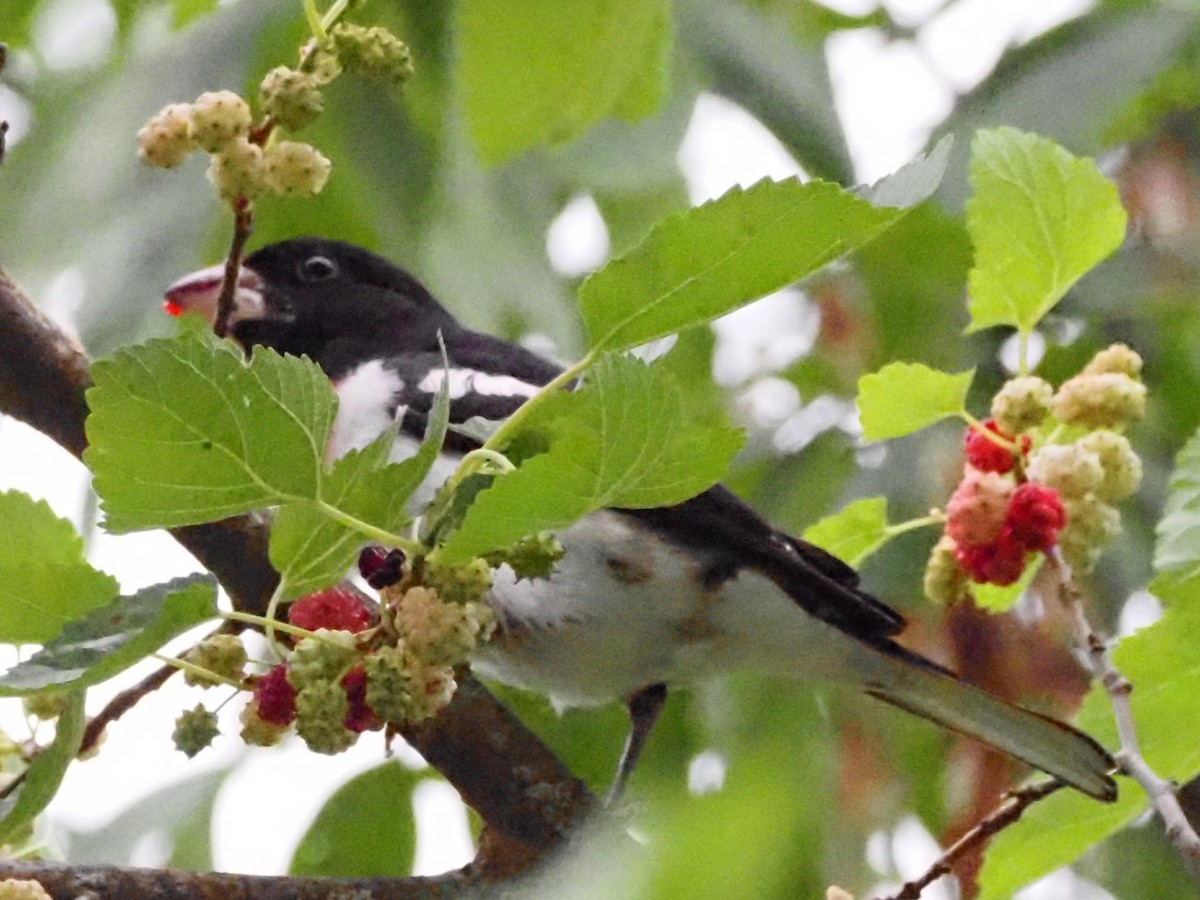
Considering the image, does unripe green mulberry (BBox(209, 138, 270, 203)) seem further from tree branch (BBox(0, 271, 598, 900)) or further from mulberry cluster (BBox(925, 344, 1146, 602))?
mulberry cluster (BBox(925, 344, 1146, 602))

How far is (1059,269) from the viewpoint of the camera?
1.58 m

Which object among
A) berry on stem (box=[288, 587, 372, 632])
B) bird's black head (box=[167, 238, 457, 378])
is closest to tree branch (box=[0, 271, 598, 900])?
berry on stem (box=[288, 587, 372, 632])

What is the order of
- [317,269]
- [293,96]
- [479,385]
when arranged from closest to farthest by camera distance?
[293,96]
[479,385]
[317,269]

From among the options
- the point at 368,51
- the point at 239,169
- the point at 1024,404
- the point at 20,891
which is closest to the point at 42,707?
the point at 20,891

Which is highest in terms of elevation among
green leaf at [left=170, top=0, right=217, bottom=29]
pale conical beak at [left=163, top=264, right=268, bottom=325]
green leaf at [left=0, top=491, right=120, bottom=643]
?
green leaf at [left=170, top=0, right=217, bottom=29]

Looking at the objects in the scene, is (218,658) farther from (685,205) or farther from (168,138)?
(685,205)

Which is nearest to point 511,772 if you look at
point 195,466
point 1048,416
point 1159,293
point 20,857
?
point 20,857

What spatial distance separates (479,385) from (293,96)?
1314mm

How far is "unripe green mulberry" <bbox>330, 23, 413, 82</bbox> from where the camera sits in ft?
3.90

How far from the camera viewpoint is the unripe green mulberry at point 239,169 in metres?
1.22

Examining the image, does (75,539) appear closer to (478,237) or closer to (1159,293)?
(478,237)

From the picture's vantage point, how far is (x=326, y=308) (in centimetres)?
305

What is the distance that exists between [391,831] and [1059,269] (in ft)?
3.91

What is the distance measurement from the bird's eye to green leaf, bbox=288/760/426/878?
1041mm
